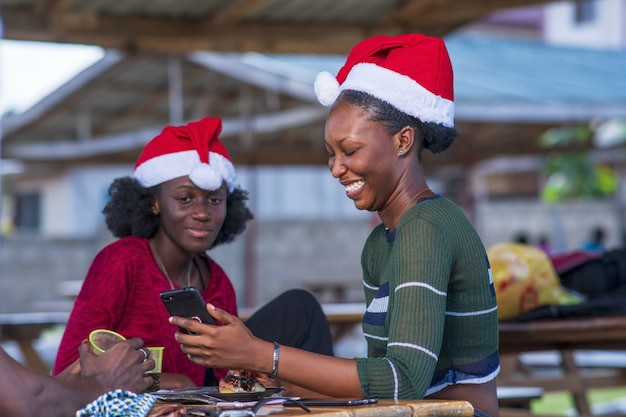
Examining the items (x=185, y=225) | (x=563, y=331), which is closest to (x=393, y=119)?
(x=185, y=225)

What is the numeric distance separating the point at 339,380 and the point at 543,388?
358cm

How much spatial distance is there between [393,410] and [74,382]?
28.5 inches

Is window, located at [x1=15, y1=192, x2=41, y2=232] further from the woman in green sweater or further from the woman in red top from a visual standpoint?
the woman in green sweater

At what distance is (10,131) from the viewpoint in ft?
49.9

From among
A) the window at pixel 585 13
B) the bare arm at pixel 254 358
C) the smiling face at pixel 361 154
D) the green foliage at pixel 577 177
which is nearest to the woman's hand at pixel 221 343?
the bare arm at pixel 254 358

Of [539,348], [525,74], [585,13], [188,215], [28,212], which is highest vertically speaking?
[585,13]

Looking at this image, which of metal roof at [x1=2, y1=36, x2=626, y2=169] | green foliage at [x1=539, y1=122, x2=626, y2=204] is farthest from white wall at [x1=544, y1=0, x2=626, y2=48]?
metal roof at [x1=2, y1=36, x2=626, y2=169]

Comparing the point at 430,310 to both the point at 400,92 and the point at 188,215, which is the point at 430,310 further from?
the point at 188,215

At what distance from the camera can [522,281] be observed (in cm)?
443

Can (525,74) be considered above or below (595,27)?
below

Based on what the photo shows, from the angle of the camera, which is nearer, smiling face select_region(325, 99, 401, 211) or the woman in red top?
smiling face select_region(325, 99, 401, 211)

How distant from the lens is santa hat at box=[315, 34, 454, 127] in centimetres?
243

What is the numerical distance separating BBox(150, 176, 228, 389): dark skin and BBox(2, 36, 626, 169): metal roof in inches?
266

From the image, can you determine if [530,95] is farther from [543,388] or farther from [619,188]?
[619,188]
